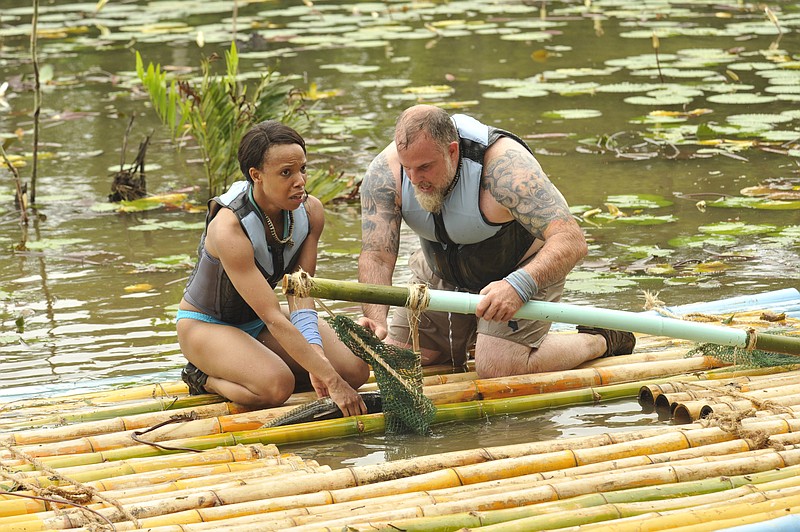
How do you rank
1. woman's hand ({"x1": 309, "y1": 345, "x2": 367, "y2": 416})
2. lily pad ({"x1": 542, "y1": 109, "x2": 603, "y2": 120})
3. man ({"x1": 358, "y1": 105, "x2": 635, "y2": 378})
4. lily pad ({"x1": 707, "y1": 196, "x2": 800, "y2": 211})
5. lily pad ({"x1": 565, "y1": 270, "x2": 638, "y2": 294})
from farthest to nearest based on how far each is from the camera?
1. lily pad ({"x1": 542, "y1": 109, "x2": 603, "y2": 120})
2. lily pad ({"x1": 707, "y1": 196, "x2": 800, "y2": 211})
3. lily pad ({"x1": 565, "y1": 270, "x2": 638, "y2": 294})
4. man ({"x1": 358, "y1": 105, "x2": 635, "y2": 378})
5. woman's hand ({"x1": 309, "y1": 345, "x2": 367, "y2": 416})

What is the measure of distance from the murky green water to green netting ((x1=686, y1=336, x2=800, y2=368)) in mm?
426

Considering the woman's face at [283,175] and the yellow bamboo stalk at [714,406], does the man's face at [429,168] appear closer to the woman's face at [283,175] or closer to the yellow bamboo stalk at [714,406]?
the woman's face at [283,175]

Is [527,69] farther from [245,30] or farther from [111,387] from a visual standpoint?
[111,387]

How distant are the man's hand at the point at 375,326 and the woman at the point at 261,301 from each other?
179 millimetres

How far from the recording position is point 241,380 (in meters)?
3.87

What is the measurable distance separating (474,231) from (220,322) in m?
0.98

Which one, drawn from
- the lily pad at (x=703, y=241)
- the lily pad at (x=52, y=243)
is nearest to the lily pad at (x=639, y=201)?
the lily pad at (x=703, y=241)

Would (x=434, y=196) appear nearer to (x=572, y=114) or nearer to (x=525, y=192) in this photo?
(x=525, y=192)

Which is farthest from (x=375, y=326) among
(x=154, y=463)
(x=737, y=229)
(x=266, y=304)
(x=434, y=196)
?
(x=737, y=229)

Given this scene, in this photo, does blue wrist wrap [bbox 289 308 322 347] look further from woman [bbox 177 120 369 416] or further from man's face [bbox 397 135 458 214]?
man's face [bbox 397 135 458 214]

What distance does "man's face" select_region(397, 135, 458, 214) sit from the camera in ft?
12.6

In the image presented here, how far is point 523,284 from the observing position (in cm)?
Result: 368

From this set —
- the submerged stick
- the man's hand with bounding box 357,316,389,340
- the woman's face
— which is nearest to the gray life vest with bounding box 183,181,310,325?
the woman's face

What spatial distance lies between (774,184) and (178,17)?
29.9 ft
